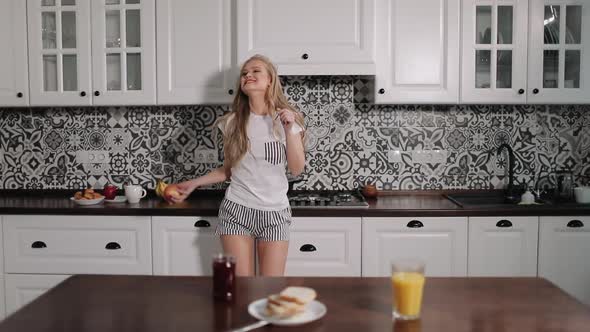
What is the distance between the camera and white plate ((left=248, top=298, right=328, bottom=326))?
1366mm

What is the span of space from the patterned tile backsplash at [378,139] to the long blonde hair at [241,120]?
2.39ft

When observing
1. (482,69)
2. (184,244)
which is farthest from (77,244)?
(482,69)

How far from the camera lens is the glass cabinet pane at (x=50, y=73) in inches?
129

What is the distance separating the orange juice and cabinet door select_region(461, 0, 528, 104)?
6.35 ft

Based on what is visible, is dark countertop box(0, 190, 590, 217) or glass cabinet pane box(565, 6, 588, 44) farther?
glass cabinet pane box(565, 6, 588, 44)

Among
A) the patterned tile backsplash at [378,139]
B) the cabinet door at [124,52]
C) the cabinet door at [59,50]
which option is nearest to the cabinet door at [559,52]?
the patterned tile backsplash at [378,139]

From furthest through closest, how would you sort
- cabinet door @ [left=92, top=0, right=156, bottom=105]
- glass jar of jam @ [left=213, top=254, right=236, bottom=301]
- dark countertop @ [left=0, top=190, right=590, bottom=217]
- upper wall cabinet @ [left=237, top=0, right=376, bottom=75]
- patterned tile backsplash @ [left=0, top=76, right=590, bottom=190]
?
patterned tile backsplash @ [left=0, top=76, right=590, bottom=190]
cabinet door @ [left=92, top=0, right=156, bottom=105]
upper wall cabinet @ [left=237, top=0, right=376, bottom=75]
dark countertop @ [left=0, top=190, right=590, bottom=217]
glass jar of jam @ [left=213, top=254, right=236, bottom=301]

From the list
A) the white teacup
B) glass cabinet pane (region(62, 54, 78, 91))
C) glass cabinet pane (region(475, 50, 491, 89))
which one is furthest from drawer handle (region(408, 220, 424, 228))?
glass cabinet pane (region(62, 54, 78, 91))

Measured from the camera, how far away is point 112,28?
128 inches

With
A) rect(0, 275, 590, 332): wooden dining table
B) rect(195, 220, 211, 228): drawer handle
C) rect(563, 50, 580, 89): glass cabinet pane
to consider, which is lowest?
rect(195, 220, 211, 228): drawer handle

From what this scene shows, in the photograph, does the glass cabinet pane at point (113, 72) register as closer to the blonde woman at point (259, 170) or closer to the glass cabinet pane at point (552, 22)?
the blonde woman at point (259, 170)

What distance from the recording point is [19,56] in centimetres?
325

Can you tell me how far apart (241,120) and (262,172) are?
266 millimetres

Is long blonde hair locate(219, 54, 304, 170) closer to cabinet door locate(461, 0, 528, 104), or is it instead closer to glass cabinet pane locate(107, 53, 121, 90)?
glass cabinet pane locate(107, 53, 121, 90)
